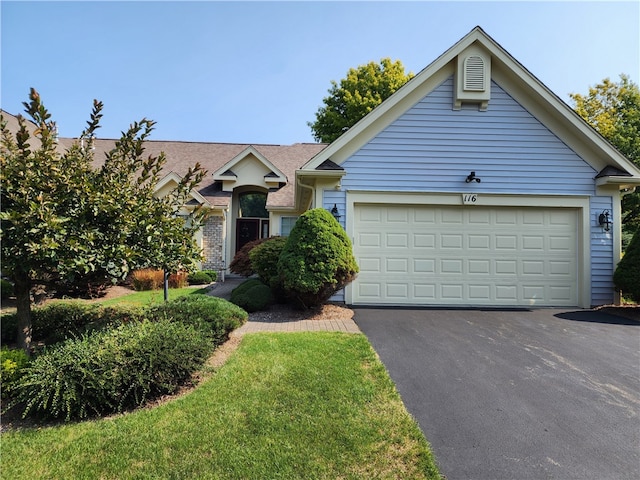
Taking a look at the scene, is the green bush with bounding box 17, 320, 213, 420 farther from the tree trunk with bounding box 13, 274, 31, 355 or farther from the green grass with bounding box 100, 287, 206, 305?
the green grass with bounding box 100, 287, 206, 305

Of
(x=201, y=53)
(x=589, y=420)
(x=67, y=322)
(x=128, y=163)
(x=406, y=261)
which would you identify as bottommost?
(x=589, y=420)

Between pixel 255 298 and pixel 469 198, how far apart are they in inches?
234

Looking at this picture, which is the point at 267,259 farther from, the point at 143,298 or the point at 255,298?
the point at 143,298

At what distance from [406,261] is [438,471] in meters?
6.10

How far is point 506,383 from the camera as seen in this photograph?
3.93 metres

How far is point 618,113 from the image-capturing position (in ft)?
65.9

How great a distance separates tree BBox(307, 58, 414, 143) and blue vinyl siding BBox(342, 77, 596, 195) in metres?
16.3

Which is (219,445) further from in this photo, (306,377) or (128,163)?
(128,163)

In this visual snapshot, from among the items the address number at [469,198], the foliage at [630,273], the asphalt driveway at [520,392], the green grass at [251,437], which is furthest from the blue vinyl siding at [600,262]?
the green grass at [251,437]

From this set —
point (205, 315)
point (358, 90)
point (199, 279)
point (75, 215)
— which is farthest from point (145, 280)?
point (358, 90)

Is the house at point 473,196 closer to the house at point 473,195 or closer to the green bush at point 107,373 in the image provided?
the house at point 473,195

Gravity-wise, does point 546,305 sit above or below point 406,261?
below

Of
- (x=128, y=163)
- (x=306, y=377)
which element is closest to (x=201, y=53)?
(x=128, y=163)

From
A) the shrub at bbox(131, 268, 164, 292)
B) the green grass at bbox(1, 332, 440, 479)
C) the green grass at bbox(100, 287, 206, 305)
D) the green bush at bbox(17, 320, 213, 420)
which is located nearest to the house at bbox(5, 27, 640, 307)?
the green grass at bbox(1, 332, 440, 479)
